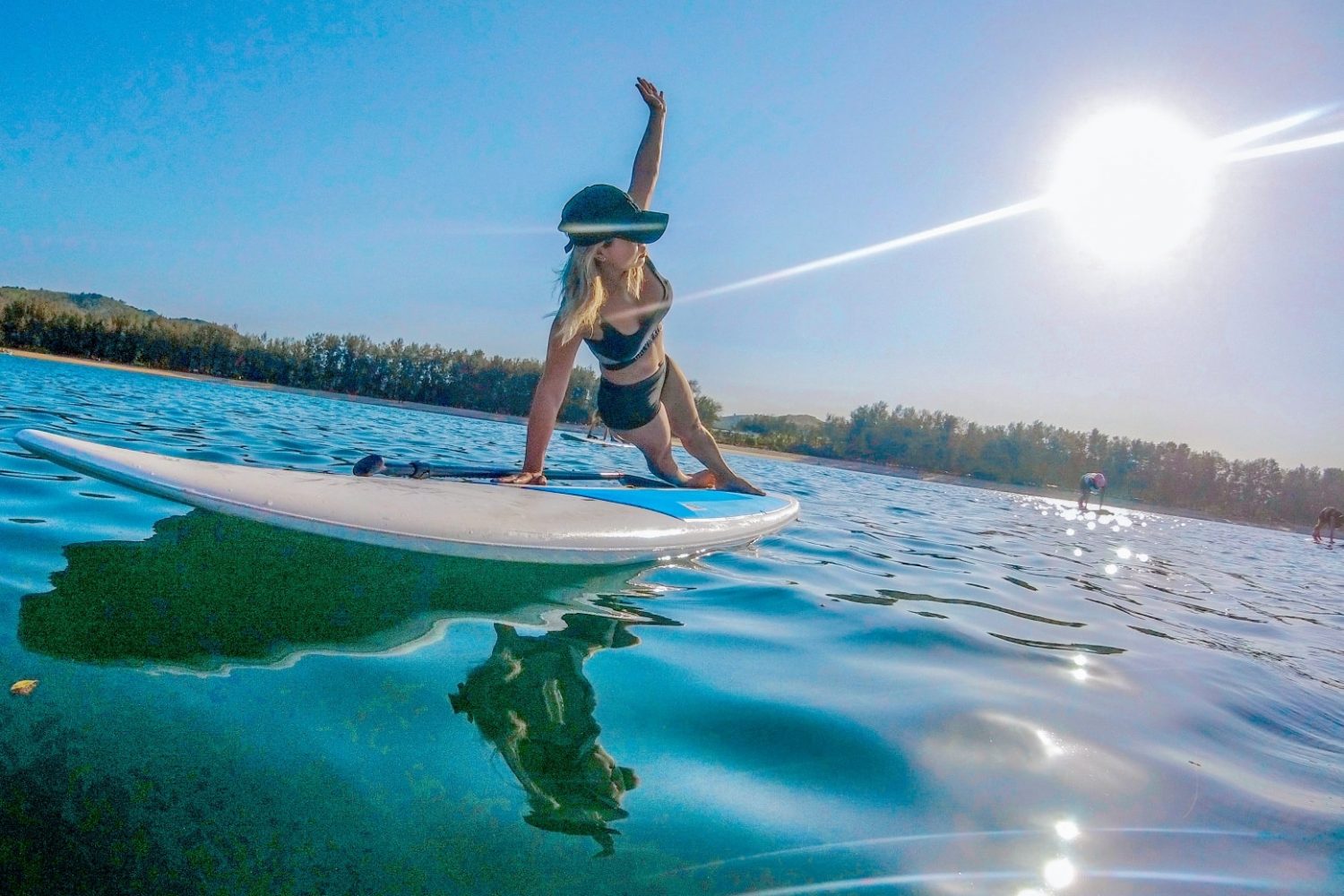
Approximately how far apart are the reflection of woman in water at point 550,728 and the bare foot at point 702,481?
2722 millimetres

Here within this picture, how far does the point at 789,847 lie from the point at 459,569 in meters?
1.46

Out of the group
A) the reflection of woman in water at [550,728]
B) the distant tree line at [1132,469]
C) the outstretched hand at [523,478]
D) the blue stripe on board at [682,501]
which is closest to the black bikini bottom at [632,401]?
the blue stripe on board at [682,501]

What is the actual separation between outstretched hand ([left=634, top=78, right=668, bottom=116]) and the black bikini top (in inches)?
32.9

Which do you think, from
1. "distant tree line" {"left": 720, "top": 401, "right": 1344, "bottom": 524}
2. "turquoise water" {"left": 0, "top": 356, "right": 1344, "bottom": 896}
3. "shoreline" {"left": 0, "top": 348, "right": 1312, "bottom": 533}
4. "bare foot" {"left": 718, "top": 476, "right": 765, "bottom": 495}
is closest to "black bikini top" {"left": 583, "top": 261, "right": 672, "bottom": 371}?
"bare foot" {"left": 718, "top": 476, "right": 765, "bottom": 495}

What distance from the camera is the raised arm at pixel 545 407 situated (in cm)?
319

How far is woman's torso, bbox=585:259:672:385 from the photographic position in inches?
138

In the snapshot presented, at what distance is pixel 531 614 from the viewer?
6.17 feet

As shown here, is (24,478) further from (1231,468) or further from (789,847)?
(1231,468)

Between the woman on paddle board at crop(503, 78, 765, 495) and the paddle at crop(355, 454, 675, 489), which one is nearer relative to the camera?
the paddle at crop(355, 454, 675, 489)

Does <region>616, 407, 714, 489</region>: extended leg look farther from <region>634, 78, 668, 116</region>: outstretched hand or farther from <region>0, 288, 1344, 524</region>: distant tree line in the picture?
<region>0, 288, 1344, 524</region>: distant tree line

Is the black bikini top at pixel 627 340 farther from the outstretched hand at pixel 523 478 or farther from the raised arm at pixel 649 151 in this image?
the outstretched hand at pixel 523 478

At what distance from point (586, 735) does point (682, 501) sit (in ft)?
7.18

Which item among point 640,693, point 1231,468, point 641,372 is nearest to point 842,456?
point 1231,468

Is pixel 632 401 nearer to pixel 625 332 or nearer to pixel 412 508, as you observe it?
pixel 625 332
